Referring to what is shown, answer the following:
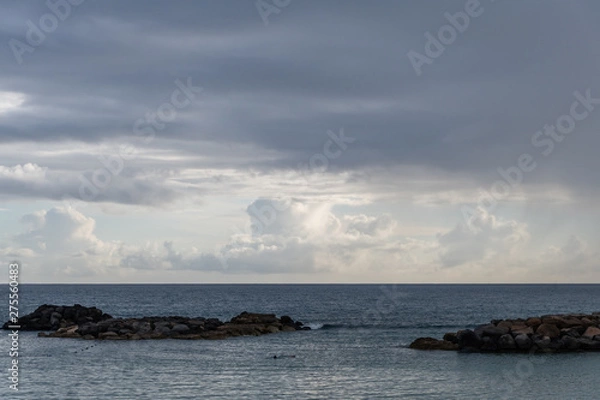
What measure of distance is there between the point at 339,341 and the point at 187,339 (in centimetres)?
1859

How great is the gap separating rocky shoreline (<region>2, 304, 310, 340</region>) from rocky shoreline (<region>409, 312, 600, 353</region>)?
28962mm

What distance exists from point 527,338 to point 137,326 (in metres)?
48.6

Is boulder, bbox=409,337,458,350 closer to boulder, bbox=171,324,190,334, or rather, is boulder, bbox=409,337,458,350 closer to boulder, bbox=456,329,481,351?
boulder, bbox=456,329,481,351

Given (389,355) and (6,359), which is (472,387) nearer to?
(389,355)

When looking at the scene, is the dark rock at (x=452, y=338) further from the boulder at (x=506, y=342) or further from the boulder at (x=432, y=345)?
the boulder at (x=506, y=342)

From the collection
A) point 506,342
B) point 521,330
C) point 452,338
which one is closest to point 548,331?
point 521,330

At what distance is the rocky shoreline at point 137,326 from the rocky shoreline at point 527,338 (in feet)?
95.0

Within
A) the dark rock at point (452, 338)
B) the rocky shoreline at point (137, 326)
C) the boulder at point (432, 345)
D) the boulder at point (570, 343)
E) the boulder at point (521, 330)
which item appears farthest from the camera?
the rocky shoreline at point (137, 326)

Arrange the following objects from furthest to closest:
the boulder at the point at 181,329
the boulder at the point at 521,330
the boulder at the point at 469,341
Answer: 1. the boulder at the point at 181,329
2. the boulder at the point at 521,330
3. the boulder at the point at 469,341

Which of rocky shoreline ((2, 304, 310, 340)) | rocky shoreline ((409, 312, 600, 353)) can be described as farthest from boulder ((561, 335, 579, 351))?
rocky shoreline ((2, 304, 310, 340))

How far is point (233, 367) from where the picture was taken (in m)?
67.4

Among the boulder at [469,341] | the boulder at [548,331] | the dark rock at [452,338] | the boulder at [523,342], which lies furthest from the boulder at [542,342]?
the dark rock at [452,338]

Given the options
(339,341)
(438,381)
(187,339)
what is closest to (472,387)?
(438,381)

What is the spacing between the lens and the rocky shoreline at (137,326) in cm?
9469
